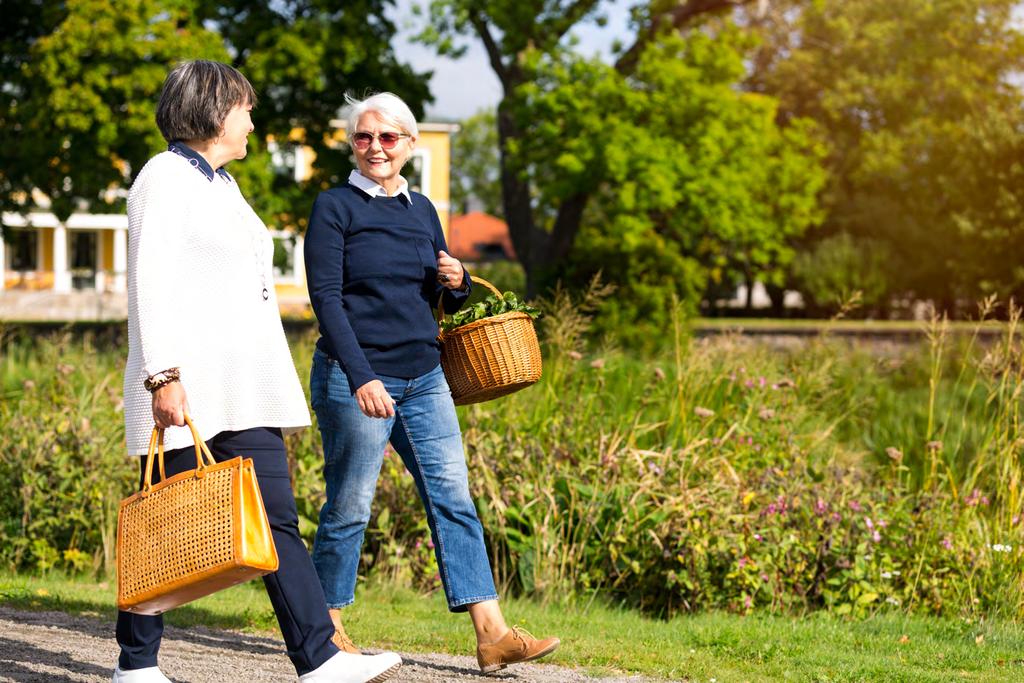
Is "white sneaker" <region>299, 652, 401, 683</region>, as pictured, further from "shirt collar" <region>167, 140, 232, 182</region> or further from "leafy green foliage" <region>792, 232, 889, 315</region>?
"leafy green foliage" <region>792, 232, 889, 315</region>

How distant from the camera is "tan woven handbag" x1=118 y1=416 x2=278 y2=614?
3.08 meters

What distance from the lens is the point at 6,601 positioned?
206 inches

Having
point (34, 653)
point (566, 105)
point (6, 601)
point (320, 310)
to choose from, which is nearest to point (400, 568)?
point (6, 601)

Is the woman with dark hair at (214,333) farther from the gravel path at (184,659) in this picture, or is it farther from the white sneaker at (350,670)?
the gravel path at (184,659)

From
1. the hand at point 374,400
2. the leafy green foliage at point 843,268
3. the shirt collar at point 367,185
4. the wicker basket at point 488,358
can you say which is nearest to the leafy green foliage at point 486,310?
the wicker basket at point 488,358

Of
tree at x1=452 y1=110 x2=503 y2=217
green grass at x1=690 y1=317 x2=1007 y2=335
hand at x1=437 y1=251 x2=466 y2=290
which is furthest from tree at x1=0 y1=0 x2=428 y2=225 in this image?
tree at x1=452 y1=110 x2=503 y2=217

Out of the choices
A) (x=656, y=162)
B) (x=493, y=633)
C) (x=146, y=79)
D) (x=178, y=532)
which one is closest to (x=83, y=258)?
(x=146, y=79)

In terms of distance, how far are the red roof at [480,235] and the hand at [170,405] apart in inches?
2552

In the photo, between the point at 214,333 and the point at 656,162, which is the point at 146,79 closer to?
the point at 656,162

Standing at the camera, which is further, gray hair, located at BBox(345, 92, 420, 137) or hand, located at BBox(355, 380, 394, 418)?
gray hair, located at BBox(345, 92, 420, 137)

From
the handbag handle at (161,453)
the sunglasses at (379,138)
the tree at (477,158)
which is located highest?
the tree at (477,158)

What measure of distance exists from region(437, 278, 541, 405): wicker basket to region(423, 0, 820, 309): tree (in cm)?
1731

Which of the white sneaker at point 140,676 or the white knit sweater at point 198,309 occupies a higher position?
the white knit sweater at point 198,309

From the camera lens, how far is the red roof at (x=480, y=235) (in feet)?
231
